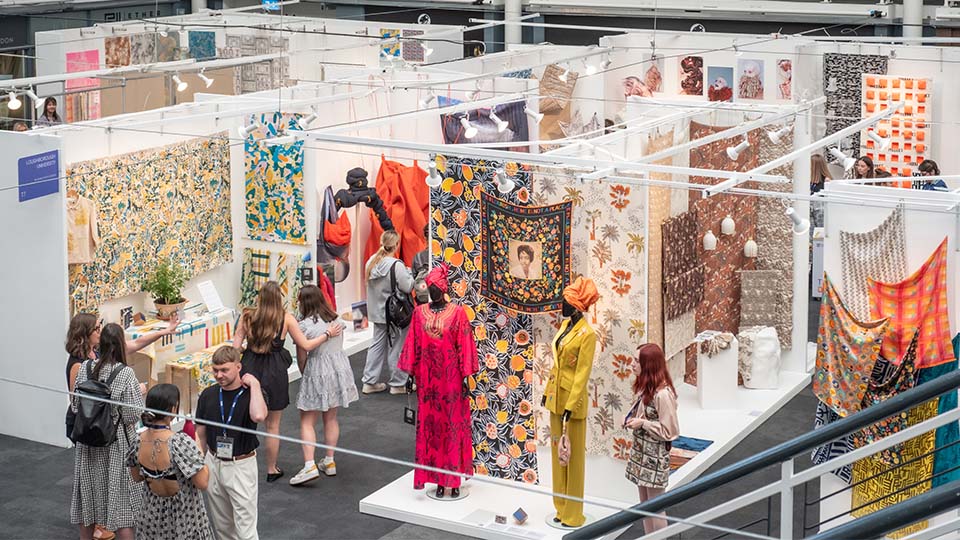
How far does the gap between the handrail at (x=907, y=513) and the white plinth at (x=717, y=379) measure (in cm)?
597

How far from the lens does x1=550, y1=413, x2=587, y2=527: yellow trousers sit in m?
7.62

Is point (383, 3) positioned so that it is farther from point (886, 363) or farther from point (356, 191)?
point (886, 363)

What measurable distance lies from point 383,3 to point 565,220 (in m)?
14.9

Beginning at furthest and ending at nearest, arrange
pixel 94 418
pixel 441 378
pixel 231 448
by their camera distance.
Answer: pixel 441 378
pixel 94 418
pixel 231 448

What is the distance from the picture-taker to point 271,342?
8.08 m

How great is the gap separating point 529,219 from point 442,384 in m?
1.07

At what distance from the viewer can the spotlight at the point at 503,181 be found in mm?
7832

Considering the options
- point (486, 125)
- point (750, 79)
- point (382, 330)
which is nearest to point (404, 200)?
point (486, 125)

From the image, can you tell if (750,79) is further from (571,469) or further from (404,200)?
(571,469)

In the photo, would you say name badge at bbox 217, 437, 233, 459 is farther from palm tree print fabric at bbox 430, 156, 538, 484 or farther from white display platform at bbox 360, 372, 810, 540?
palm tree print fabric at bbox 430, 156, 538, 484

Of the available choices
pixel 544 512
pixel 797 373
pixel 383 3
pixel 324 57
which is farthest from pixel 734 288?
pixel 383 3

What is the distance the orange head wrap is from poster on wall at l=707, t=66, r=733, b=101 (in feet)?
19.9

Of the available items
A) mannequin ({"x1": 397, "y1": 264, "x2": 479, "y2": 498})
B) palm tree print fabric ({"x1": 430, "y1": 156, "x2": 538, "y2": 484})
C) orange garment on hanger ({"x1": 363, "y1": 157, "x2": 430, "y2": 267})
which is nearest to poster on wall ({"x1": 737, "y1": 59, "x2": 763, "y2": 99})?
orange garment on hanger ({"x1": 363, "y1": 157, "x2": 430, "y2": 267})

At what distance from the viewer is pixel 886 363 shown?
6.88m
